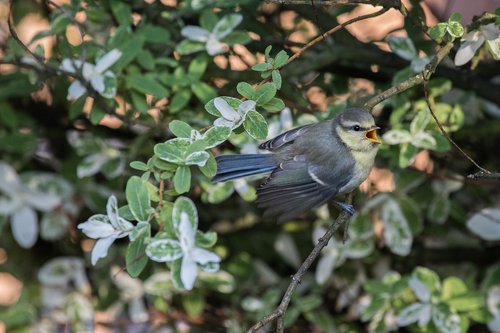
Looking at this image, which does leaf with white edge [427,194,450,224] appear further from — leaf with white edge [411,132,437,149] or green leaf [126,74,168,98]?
green leaf [126,74,168,98]

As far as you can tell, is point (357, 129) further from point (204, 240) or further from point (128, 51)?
point (128, 51)

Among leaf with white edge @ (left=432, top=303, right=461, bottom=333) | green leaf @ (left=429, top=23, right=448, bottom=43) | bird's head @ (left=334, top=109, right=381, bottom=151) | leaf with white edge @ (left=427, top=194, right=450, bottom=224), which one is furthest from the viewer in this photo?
leaf with white edge @ (left=427, top=194, right=450, bottom=224)

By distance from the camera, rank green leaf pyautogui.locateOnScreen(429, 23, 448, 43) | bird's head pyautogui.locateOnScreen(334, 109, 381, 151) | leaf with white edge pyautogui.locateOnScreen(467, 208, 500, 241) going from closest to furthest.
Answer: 1. green leaf pyautogui.locateOnScreen(429, 23, 448, 43)
2. bird's head pyautogui.locateOnScreen(334, 109, 381, 151)
3. leaf with white edge pyautogui.locateOnScreen(467, 208, 500, 241)

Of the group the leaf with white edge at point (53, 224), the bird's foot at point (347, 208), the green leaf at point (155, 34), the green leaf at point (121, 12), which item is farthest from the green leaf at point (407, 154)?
the leaf with white edge at point (53, 224)

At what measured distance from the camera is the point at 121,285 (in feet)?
8.89

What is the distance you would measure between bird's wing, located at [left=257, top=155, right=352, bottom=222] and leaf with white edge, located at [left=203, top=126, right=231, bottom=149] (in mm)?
229

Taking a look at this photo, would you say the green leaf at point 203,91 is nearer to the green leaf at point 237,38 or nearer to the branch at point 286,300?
the green leaf at point 237,38

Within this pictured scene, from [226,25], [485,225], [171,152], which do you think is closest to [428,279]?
[485,225]

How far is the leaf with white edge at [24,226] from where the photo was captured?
103 inches

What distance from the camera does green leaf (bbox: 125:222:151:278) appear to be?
168 centimetres

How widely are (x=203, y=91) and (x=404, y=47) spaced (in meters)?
0.50

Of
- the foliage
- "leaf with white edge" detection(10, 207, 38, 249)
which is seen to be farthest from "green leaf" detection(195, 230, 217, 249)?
"leaf with white edge" detection(10, 207, 38, 249)

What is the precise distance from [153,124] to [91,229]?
612mm

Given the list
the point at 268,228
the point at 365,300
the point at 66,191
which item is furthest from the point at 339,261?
the point at 66,191
